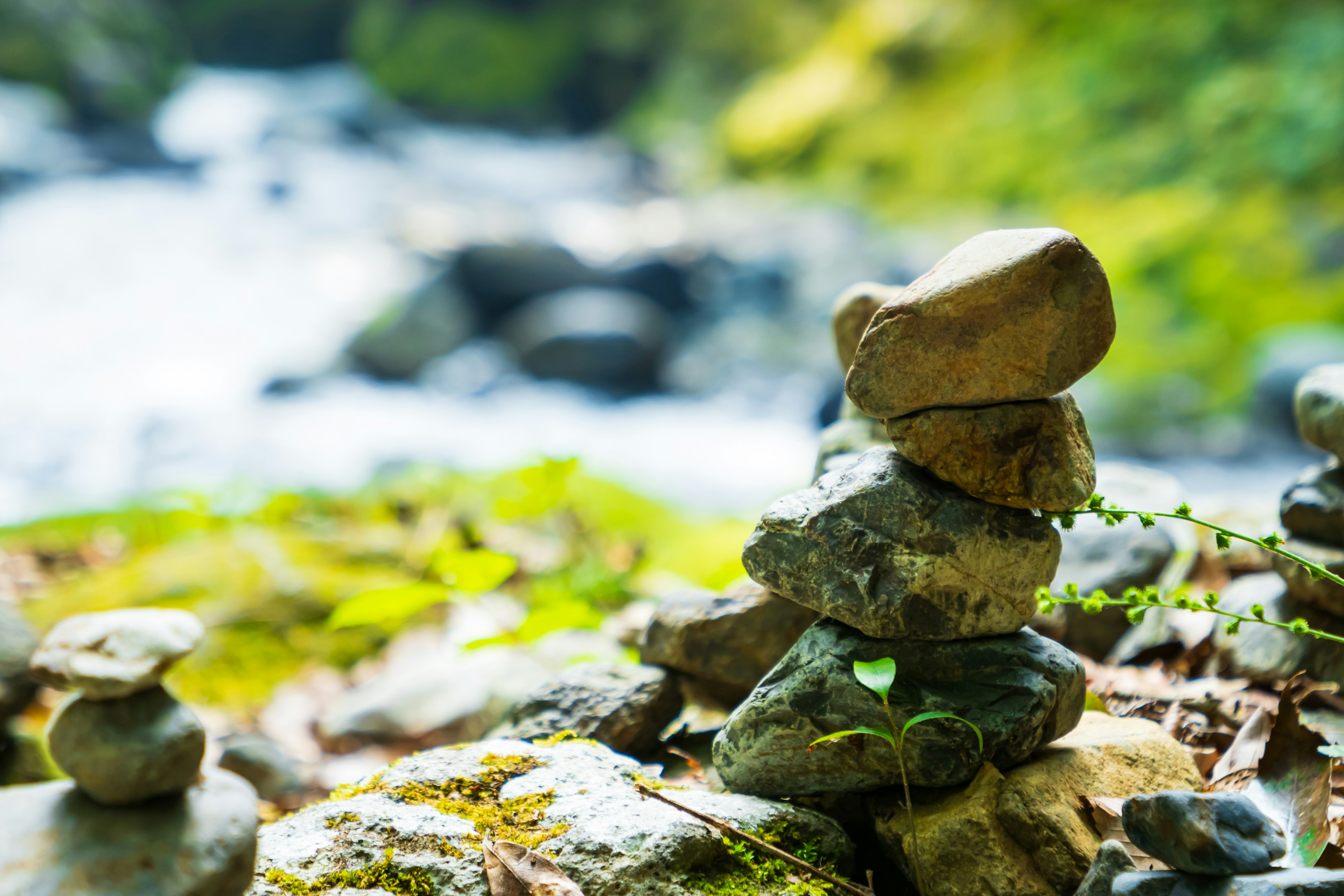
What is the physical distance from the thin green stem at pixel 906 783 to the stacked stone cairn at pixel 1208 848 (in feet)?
1.03

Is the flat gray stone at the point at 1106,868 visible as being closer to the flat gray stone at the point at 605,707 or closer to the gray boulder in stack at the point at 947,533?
the gray boulder in stack at the point at 947,533

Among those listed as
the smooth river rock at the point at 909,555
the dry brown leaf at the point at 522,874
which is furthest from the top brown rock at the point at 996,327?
the dry brown leaf at the point at 522,874

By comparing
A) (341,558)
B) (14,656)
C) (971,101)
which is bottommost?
(341,558)

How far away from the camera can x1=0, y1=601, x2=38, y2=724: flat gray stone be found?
2148 millimetres

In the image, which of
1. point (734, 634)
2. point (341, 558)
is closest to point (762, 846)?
point (734, 634)

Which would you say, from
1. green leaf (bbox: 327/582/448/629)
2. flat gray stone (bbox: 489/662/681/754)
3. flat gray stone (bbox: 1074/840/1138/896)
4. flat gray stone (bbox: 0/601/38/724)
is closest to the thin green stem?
Result: flat gray stone (bbox: 1074/840/1138/896)

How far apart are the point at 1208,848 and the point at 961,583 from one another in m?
0.53

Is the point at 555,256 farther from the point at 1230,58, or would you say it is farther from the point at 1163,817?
the point at 1163,817

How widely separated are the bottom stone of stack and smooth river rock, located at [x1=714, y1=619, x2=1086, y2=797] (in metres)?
0.04

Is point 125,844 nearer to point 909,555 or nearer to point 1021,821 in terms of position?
point 909,555

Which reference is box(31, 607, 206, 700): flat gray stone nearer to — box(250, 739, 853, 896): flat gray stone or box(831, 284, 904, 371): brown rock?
box(250, 739, 853, 896): flat gray stone

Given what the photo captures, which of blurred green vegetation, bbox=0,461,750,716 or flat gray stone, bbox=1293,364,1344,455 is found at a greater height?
flat gray stone, bbox=1293,364,1344,455

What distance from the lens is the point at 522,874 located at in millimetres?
1470

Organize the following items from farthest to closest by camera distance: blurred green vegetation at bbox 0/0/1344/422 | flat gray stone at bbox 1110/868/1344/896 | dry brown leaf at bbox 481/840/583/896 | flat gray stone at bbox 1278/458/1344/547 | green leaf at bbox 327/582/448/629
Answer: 1. blurred green vegetation at bbox 0/0/1344/422
2. green leaf at bbox 327/582/448/629
3. flat gray stone at bbox 1278/458/1344/547
4. dry brown leaf at bbox 481/840/583/896
5. flat gray stone at bbox 1110/868/1344/896
